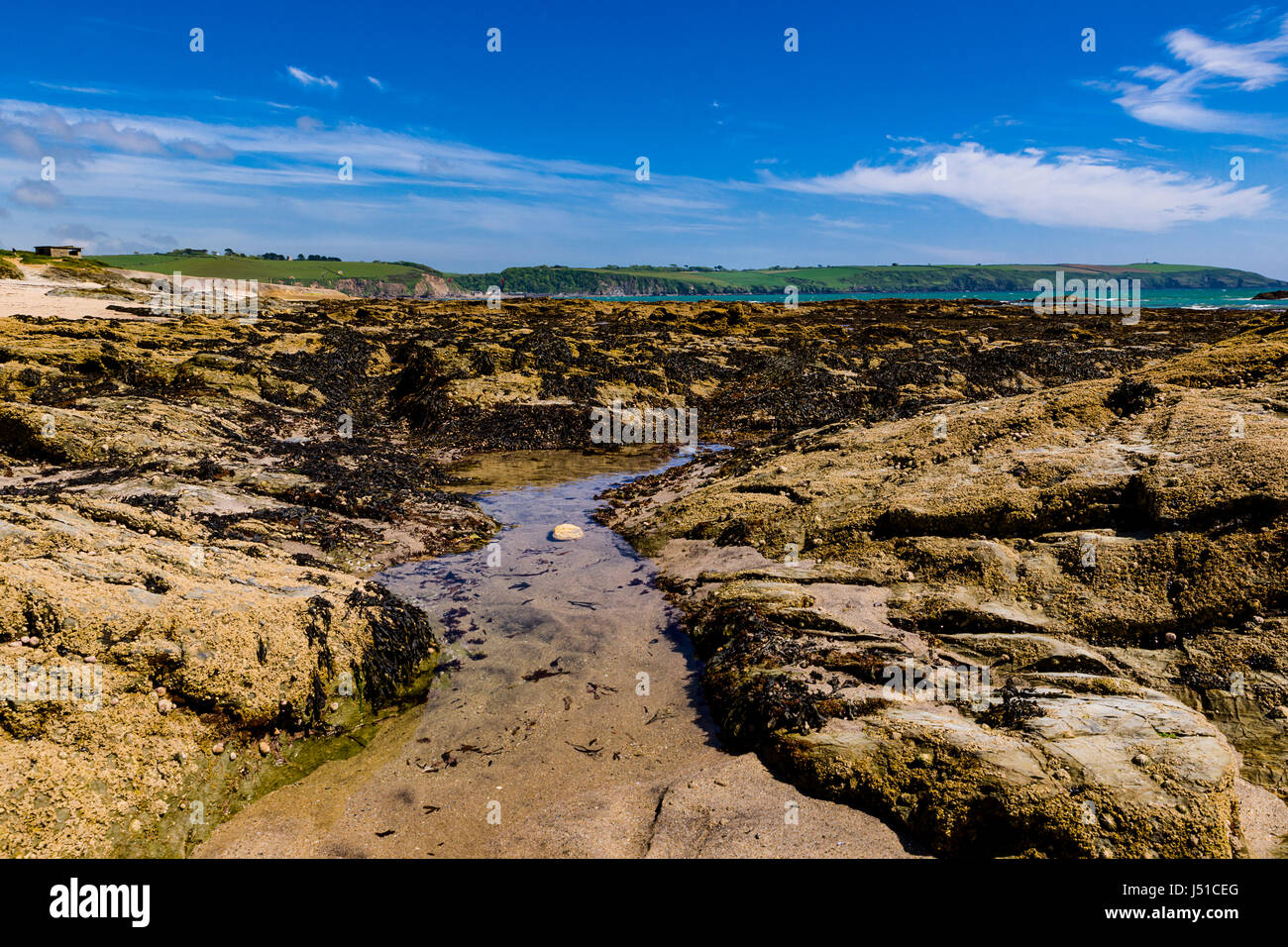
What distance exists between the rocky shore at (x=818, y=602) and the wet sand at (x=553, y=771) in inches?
13.9

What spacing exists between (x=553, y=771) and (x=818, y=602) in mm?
3739

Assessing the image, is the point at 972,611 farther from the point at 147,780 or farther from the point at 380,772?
the point at 147,780

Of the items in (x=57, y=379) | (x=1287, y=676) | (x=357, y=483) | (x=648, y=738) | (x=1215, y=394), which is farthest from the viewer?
(x=57, y=379)

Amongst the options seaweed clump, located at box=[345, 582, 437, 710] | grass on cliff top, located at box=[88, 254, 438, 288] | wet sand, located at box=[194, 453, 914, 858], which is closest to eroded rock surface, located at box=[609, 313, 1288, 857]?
wet sand, located at box=[194, 453, 914, 858]

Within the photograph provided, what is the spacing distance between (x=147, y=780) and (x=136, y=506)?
5.71 m

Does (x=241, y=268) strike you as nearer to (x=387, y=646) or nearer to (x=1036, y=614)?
(x=387, y=646)

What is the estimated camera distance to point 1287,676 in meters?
4.91

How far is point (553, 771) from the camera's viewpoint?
17.7ft

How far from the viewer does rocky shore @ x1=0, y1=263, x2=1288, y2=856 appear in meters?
4.28

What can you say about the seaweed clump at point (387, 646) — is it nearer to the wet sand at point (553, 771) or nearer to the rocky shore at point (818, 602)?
the rocky shore at point (818, 602)

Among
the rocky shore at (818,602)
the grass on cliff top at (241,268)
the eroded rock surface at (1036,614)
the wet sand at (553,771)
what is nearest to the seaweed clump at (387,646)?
the rocky shore at (818,602)

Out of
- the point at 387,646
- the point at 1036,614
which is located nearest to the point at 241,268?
the point at 387,646
